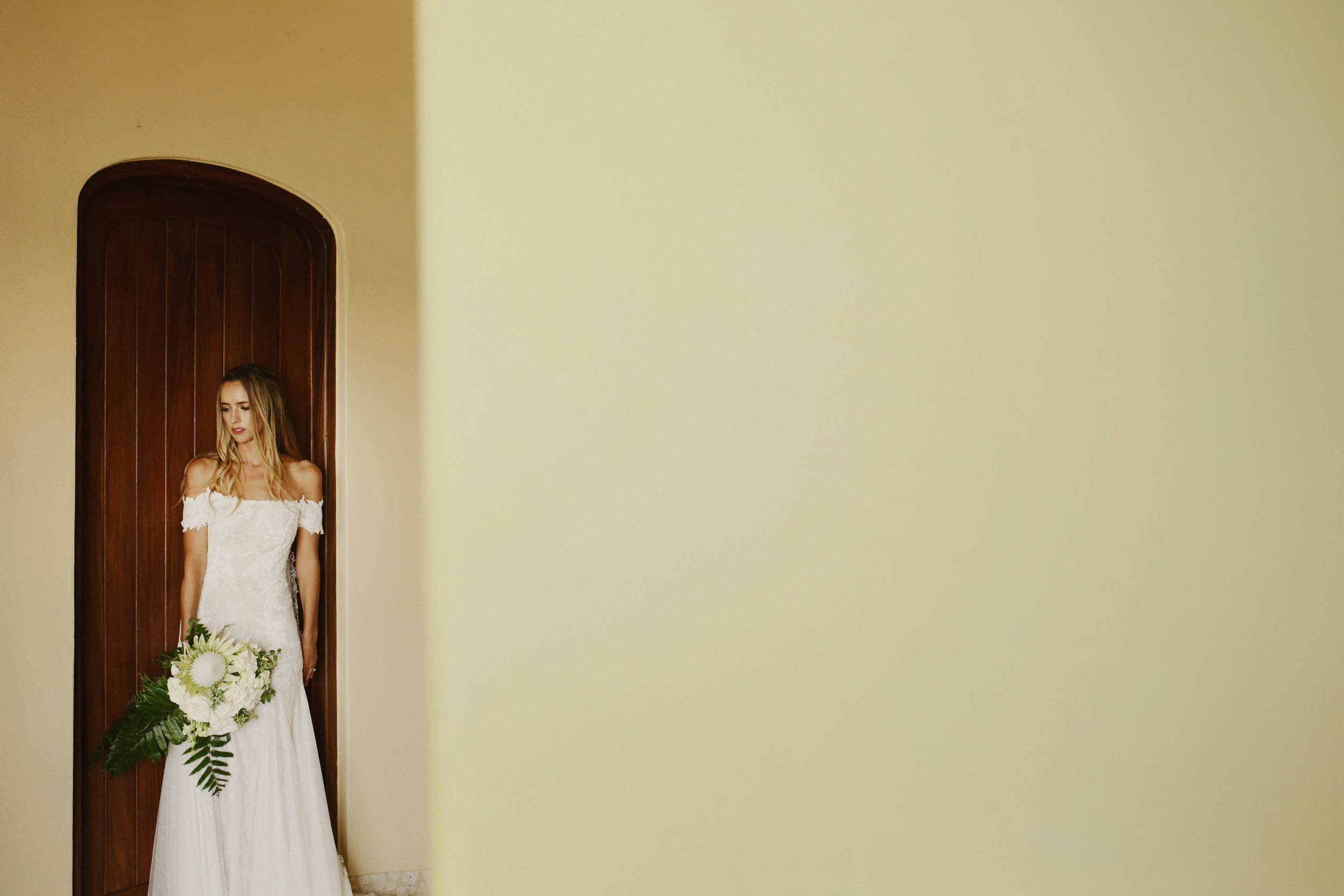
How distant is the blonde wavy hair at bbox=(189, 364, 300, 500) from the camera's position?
2.62 m

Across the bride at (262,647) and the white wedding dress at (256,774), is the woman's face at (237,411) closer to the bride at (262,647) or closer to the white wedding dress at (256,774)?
the bride at (262,647)

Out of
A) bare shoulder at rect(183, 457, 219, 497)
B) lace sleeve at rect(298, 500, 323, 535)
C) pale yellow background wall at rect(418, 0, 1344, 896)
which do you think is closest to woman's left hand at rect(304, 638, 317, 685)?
lace sleeve at rect(298, 500, 323, 535)

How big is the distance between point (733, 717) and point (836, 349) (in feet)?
0.91

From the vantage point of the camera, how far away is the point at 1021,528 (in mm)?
602

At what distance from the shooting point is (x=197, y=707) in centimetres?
235

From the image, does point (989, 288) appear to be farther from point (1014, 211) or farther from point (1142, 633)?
point (1142, 633)

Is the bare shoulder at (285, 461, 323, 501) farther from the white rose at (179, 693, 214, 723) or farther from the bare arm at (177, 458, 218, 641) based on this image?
the white rose at (179, 693, 214, 723)

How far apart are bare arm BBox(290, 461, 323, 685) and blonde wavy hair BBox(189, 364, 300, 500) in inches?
2.8

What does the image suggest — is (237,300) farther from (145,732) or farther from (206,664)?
(145,732)

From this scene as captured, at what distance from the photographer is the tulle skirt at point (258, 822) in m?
2.44

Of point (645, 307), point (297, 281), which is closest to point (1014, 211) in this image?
point (645, 307)

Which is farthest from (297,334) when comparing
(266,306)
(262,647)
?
(262,647)

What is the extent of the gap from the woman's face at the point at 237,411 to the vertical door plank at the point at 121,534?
0.97 feet

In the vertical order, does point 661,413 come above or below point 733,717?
above
